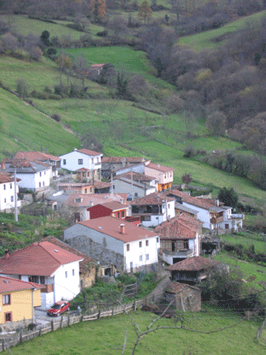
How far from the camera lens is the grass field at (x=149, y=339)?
76.1 feet

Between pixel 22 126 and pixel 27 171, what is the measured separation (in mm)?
20375

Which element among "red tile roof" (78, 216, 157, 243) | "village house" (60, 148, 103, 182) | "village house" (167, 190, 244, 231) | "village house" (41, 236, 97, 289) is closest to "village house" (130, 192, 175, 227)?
"village house" (167, 190, 244, 231)

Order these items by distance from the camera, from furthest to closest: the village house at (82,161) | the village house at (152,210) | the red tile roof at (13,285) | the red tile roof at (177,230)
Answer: the village house at (82,161)
the village house at (152,210)
the red tile roof at (177,230)
the red tile roof at (13,285)

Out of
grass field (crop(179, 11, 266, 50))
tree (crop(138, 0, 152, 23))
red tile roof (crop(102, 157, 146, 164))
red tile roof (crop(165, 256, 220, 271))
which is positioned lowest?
red tile roof (crop(102, 157, 146, 164))

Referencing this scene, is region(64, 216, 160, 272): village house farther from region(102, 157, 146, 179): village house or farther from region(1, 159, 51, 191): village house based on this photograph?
region(102, 157, 146, 179): village house

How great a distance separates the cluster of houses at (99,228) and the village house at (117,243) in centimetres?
6

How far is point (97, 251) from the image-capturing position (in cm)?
3497

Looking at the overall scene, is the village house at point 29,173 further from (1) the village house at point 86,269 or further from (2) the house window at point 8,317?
(2) the house window at point 8,317

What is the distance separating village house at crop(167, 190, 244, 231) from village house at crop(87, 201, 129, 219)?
9.39 metres

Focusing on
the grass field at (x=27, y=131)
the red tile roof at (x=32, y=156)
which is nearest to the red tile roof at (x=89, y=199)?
the red tile roof at (x=32, y=156)

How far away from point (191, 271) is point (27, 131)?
39677mm

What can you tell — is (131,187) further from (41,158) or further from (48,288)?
(48,288)

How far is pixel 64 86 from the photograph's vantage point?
→ 93375 millimetres

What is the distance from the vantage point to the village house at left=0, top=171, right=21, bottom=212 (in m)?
44.3
